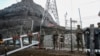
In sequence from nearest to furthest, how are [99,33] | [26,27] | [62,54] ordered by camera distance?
1. [99,33]
2. [62,54]
3. [26,27]

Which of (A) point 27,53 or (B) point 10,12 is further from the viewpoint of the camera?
(B) point 10,12

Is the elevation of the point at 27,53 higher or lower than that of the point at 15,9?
lower

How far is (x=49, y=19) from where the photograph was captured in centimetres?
6988

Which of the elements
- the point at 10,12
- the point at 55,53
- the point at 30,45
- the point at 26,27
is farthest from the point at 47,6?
the point at 55,53

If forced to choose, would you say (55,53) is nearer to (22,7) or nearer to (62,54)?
(62,54)

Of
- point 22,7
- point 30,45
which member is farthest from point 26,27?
point 30,45

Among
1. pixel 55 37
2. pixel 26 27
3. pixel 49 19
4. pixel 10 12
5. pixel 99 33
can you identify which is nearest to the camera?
pixel 99 33

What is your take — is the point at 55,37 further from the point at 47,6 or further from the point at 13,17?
the point at 13,17

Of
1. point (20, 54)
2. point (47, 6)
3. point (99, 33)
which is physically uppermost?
point (47, 6)

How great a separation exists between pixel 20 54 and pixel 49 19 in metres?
42.2

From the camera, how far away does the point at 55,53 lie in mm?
27359

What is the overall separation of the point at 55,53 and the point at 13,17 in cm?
3922

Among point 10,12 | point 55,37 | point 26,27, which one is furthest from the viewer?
point 10,12

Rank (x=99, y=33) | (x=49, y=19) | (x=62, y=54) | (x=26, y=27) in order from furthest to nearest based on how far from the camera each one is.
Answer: (x=49, y=19), (x=26, y=27), (x=62, y=54), (x=99, y=33)
